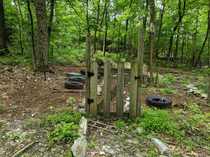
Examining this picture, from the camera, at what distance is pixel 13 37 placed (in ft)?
33.2

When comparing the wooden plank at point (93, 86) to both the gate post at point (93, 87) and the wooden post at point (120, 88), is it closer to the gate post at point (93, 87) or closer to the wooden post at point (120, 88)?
the gate post at point (93, 87)

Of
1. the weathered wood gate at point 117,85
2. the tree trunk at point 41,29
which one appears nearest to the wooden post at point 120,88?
the weathered wood gate at point 117,85

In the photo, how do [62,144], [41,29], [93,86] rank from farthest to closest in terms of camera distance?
[41,29] < [93,86] < [62,144]

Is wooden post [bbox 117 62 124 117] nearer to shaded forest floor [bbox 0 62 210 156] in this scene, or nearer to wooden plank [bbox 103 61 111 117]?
wooden plank [bbox 103 61 111 117]

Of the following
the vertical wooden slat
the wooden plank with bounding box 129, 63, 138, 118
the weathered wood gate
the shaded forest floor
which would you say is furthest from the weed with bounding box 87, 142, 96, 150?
the wooden plank with bounding box 129, 63, 138, 118

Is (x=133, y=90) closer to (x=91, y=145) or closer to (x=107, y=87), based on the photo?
(x=107, y=87)

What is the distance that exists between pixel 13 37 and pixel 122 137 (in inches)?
451

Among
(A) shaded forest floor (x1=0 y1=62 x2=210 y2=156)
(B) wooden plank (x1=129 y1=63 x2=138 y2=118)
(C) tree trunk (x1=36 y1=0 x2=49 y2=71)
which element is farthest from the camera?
(C) tree trunk (x1=36 y1=0 x2=49 y2=71)

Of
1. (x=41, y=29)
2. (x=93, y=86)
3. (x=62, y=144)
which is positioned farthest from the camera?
(x=41, y=29)

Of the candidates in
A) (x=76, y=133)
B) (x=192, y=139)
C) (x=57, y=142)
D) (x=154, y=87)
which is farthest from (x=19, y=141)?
(x=154, y=87)

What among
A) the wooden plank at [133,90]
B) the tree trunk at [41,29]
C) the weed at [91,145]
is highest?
the tree trunk at [41,29]

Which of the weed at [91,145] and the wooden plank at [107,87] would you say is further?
the wooden plank at [107,87]

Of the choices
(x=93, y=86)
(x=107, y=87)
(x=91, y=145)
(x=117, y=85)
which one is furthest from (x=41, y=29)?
(x=91, y=145)

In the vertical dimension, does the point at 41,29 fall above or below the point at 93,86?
above
